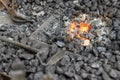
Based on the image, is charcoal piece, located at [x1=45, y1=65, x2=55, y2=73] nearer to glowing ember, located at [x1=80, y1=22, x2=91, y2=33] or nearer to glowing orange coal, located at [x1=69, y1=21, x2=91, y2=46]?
glowing orange coal, located at [x1=69, y1=21, x2=91, y2=46]

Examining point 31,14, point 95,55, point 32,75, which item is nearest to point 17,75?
point 32,75

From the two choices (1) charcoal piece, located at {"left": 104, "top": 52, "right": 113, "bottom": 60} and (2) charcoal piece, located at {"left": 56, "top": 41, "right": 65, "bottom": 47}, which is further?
(2) charcoal piece, located at {"left": 56, "top": 41, "right": 65, "bottom": 47}

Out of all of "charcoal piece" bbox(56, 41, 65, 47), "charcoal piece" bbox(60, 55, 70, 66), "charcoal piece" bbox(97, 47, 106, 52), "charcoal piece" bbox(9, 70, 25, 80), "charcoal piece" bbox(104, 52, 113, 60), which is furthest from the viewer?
"charcoal piece" bbox(56, 41, 65, 47)

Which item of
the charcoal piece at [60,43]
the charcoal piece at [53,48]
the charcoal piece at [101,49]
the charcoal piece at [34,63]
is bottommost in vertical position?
the charcoal piece at [34,63]

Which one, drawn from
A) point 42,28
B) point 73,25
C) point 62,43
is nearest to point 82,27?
point 73,25

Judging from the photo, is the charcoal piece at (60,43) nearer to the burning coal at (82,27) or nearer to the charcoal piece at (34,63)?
the burning coal at (82,27)

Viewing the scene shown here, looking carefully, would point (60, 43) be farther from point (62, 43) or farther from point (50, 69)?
point (50, 69)

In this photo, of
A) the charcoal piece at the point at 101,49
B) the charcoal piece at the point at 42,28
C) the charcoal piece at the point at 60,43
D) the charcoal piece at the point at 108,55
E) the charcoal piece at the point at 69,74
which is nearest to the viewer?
the charcoal piece at the point at 69,74

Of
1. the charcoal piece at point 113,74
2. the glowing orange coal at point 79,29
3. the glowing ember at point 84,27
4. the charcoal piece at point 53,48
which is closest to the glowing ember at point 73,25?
the glowing orange coal at point 79,29

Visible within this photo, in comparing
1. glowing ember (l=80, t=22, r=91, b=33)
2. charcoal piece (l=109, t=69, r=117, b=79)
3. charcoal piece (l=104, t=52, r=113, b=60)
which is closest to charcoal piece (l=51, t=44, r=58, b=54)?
glowing ember (l=80, t=22, r=91, b=33)
